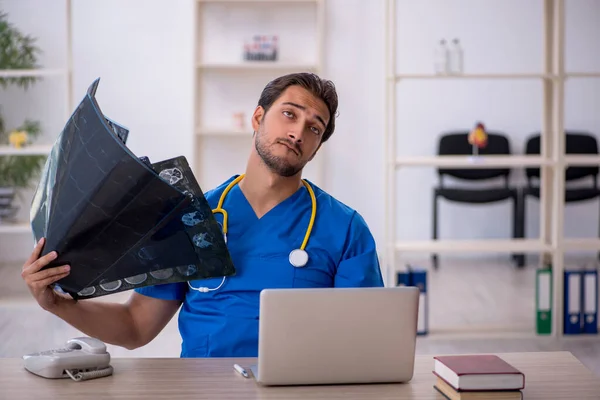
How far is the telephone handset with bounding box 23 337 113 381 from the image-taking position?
1.46m

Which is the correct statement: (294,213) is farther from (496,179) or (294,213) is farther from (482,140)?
(496,179)

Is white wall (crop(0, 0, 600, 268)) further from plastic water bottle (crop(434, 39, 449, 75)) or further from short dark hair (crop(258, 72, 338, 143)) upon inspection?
short dark hair (crop(258, 72, 338, 143))

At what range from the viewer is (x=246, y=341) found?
5.82 feet

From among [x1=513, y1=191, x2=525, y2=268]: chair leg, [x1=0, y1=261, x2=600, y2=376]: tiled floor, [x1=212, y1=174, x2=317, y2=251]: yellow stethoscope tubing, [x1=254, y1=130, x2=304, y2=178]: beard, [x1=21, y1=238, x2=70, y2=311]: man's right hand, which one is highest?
[x1=254, y1=130, x2=304, y2=178]: beard

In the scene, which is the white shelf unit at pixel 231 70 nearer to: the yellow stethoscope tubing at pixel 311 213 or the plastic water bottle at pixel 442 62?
the plastic water bottle at pixel 442 62

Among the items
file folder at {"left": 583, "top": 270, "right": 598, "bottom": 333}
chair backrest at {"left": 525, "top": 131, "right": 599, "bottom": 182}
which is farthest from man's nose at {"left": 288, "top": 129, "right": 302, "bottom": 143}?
chair backrest at {"left": 525, "top": 131, "right": 599, "bottom": 182}

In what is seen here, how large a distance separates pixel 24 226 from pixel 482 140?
278cm

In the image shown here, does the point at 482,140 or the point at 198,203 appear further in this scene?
the point at 482,140

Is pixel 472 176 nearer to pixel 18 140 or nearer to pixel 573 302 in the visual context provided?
pixel 573 302

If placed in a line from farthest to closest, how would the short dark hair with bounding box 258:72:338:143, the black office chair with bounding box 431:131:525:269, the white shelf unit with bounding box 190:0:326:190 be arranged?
1. the black office chair with bounding box 431:131:525:269
2. the white shelf unit with bounding box 190:0:326:190
3. the short dark hair with bounding box 258:72:338:143

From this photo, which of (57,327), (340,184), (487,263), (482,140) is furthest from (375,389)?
(487,263)

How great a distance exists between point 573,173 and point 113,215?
203 inches

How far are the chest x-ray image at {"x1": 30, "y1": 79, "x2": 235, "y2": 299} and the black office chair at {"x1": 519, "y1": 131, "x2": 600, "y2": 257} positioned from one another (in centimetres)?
455

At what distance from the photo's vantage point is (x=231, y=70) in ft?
17.9
